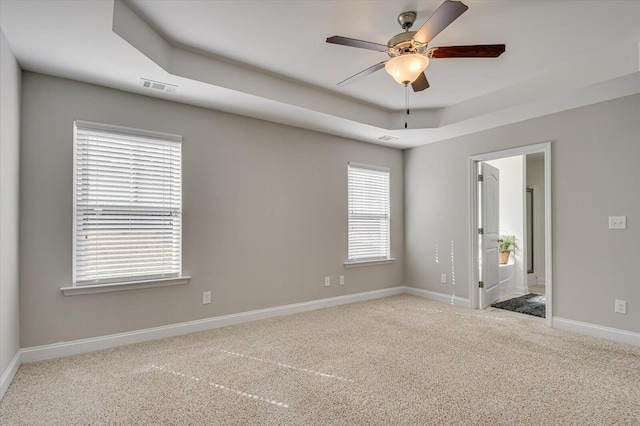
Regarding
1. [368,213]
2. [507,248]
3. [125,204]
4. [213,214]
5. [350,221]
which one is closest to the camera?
[125,204]

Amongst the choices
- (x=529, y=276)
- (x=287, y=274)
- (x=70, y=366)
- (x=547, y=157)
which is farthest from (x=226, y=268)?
(x=529, y=276)

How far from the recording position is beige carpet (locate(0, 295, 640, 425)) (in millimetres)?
2068

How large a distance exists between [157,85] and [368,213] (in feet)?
10.9

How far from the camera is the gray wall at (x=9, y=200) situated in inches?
91.4

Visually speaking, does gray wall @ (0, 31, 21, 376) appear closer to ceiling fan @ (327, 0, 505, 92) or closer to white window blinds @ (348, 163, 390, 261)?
ceiling fan @ (327, 0, 505, 92)

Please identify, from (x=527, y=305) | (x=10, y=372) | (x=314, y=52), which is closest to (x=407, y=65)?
(x=314, y=52)

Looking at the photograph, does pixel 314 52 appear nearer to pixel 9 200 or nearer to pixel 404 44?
pixel 404 44

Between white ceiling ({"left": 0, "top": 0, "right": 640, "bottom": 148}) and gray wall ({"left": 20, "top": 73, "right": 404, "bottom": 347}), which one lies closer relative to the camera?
white ceiling ({"left": 0, "top": 0, "right": 640, "bottom": 148})

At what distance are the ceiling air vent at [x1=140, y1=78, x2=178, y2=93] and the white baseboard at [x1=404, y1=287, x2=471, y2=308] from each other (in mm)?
4413

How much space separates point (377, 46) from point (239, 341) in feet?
9.43

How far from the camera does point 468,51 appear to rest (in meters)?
2.31

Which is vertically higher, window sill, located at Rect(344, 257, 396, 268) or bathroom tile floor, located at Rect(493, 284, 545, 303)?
window sill, located at Rect(344, 257, 396, 268)

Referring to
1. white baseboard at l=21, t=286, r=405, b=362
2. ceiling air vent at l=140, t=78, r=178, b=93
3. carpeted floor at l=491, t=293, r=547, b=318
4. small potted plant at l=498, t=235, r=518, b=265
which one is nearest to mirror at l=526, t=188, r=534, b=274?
small potted plant at l=498, t=235, r=518, b=265

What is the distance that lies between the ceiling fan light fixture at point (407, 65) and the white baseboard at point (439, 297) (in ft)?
11.5
